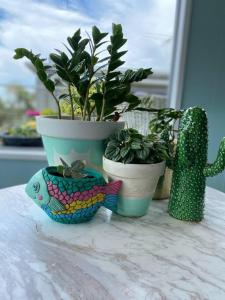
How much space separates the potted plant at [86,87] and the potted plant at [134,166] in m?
0.07

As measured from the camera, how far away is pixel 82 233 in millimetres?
612

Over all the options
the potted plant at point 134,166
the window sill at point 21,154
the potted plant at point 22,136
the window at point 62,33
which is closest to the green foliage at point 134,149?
the potted plant at point 134,166

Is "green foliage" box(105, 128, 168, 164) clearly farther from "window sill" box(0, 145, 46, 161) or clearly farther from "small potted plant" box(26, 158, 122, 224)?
"window sill" box(0, 145, 46, 161)

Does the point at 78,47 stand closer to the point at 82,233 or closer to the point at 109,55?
the point at 109,55

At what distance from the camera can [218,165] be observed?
24.6 inches

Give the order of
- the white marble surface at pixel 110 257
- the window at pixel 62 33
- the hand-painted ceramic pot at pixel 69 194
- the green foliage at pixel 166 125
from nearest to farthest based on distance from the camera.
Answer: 1. the white marble surface at pixel 110 257
2. the hand-painted ceramic pot at pixel 69 194
3. the green foliage at pixel 166 125
4. the window at pixel 62 33

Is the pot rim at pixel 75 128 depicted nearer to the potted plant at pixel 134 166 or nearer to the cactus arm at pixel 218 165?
the potted plant at pixel 134 166

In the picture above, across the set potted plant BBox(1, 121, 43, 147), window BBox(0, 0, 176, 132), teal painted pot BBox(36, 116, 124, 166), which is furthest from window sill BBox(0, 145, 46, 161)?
teal painted pot BBox(36, 116, 124, 166)

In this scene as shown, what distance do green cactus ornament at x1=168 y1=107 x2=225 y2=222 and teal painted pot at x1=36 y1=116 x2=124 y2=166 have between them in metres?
0.20

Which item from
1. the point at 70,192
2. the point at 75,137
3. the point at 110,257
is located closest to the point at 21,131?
the point at 75,137

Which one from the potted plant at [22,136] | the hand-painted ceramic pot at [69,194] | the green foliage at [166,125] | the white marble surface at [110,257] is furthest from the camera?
the potted plant at [22,136]

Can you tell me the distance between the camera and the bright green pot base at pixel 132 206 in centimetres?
69

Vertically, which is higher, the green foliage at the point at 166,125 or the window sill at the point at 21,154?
the green foliage at the point at 166,125

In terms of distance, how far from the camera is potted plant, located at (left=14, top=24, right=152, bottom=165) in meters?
0.68
